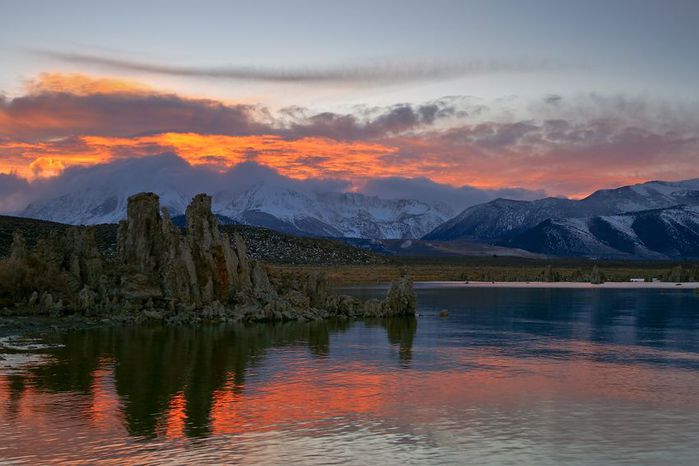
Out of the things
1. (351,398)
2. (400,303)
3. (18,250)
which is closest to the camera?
(351,398)

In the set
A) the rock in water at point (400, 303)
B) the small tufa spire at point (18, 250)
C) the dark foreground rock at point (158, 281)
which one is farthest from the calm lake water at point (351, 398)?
the rock in water at point (400, 303)

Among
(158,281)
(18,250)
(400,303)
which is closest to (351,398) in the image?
→ (158,281)

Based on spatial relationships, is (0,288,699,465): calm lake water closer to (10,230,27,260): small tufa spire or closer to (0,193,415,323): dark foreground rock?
(0,193,415,323): dark foreground rock

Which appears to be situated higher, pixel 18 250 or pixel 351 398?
pixel 18 250

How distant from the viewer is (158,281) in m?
69.3

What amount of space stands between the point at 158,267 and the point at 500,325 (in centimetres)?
3088

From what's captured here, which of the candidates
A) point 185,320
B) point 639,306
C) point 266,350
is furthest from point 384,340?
point 639,306

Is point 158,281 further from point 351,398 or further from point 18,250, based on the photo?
→ point 351,398

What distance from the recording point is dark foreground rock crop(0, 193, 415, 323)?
65625mm

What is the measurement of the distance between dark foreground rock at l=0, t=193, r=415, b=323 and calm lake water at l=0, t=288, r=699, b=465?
7258 mm

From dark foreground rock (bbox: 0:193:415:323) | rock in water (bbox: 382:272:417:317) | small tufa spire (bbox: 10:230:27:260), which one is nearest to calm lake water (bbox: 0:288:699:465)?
dark foreground rock (bbox: 0:193:415:323)

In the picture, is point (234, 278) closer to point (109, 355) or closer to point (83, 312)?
point (83, 312)

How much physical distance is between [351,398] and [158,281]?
3990cm

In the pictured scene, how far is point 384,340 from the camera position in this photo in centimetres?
5481
